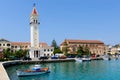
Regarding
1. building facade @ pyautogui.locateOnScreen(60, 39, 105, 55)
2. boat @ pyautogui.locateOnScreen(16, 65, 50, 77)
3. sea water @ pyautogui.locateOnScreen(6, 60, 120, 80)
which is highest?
building facade @ pyautogui.locateOnScreen(60, 39, 105, 55)

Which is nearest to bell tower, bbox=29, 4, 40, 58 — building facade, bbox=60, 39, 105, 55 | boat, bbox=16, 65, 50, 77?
building facade, bbox=60, 39, 105, 55

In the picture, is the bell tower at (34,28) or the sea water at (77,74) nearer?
the sea water at (77,74)

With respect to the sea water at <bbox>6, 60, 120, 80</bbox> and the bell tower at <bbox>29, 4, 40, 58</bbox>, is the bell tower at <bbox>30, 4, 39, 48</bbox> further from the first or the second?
the sea water at <bbox>6, 60, 120, 80</bbox>

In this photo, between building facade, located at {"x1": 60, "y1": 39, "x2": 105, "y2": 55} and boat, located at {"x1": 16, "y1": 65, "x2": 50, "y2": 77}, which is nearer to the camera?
boat, located at {"x1": 16, "y1": 65, "x2": 50, "y2": 77}

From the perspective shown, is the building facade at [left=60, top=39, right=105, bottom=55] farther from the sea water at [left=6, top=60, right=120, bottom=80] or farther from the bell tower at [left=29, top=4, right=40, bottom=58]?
the sea water at [left=6, top=60, right=120, bottom=80]

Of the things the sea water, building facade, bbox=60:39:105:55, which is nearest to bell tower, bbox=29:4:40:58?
the sea water

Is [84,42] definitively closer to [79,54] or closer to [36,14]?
[79,54]

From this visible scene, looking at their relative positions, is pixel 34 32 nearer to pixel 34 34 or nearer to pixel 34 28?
pixel 34 34

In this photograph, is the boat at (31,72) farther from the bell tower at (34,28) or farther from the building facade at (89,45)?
the building facade at (89,45)

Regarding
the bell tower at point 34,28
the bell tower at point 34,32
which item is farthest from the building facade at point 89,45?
the bell tower at point 34,28

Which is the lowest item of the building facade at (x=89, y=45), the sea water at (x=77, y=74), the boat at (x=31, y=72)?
the sea water at (x=77, y=74)

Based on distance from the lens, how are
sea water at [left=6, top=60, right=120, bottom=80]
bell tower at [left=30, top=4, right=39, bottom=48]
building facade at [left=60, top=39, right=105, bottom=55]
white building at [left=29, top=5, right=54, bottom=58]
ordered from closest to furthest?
sea water at [left=6, top=60, right=120, bottom=80], bell tower at [left=30, top=4, right=39, bottom=48], white building at [left=29, top=5, right=54, bottom=58], building facade at [left=60, top=39, right=105, bottom=55]

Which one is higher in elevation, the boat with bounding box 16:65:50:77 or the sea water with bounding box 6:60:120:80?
the boat with bounding box 16:65:50:77

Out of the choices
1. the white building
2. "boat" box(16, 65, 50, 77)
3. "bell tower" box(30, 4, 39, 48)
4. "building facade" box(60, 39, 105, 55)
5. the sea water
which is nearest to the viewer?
the sea water
